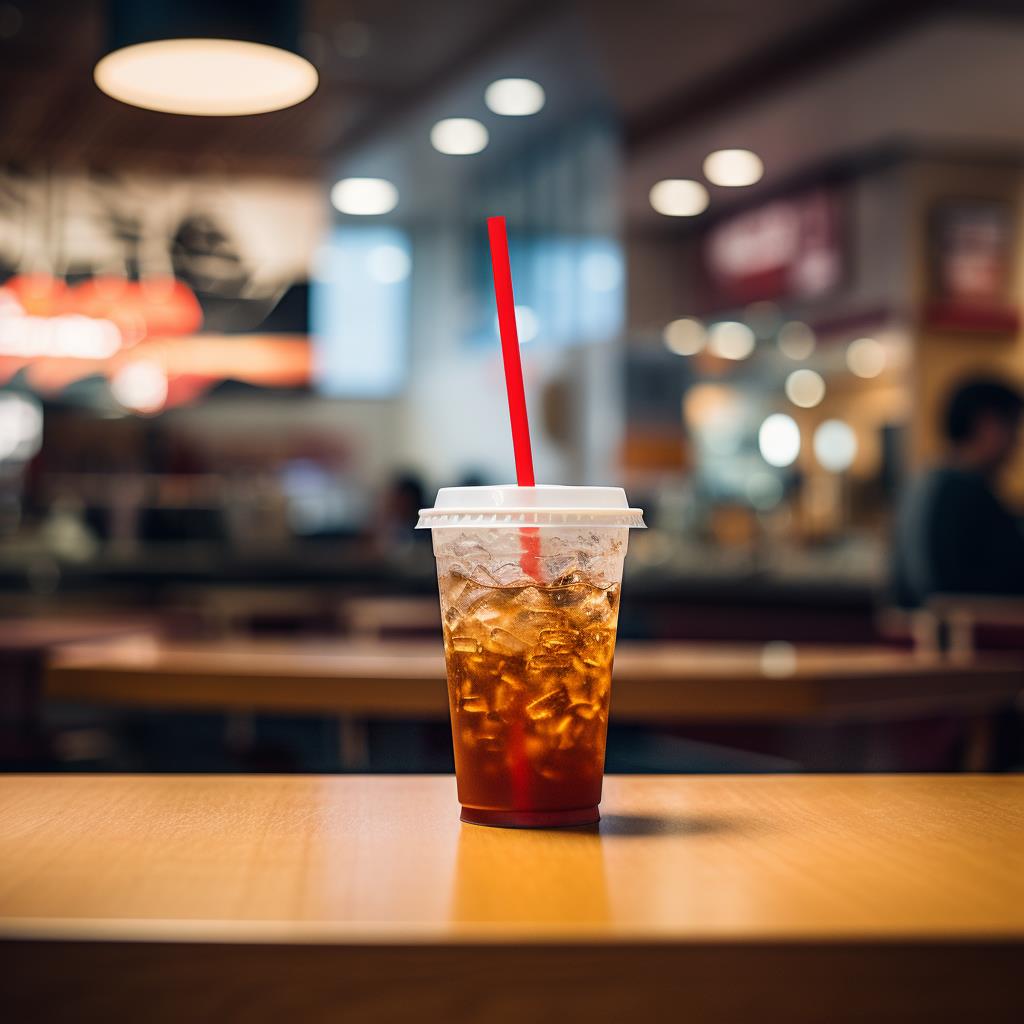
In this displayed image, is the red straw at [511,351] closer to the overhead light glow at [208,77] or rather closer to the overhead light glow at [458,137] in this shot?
the overhead light glow at [208,77]

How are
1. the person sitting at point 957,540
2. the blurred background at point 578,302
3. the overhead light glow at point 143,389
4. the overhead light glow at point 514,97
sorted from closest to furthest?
the person sitting at point 957,540
the blurred background at point 578,302
the overhead light glow at point 514,97
the overhead light glow at point 143,389

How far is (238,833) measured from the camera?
2.91 feet

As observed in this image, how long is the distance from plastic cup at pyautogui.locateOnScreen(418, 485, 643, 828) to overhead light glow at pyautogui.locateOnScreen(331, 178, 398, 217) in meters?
8.76

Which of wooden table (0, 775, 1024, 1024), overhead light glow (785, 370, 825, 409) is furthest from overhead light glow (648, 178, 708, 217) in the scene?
wooden table (0, 775, 1024, 1024)

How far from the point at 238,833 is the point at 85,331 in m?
8.71

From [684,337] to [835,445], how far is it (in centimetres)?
137

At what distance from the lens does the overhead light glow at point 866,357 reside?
825cm

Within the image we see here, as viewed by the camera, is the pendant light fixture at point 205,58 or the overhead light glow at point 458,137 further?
the overhead light glow at point 458,137

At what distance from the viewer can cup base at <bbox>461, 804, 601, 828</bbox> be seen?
0.93 metres

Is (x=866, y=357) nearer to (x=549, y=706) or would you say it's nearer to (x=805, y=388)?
(x=805, y=388)

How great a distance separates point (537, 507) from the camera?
0.95 metres

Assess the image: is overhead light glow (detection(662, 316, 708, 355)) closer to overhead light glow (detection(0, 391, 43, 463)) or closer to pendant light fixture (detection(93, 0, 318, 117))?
overhead light glow (detection(0, 391, 43, 463))

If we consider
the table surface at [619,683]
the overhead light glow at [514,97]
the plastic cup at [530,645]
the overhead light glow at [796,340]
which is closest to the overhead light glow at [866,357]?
the overhead light glow at [796,340]

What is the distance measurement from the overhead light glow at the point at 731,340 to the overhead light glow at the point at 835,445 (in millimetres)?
811
